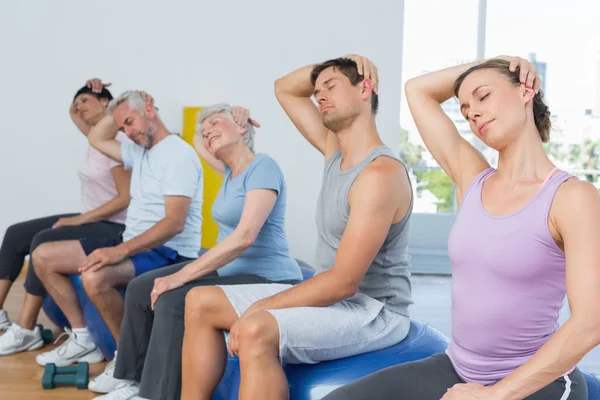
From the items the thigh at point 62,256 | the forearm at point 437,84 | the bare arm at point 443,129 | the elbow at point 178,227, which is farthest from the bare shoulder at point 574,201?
the thigh at point 62,256

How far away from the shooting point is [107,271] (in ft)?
8.89

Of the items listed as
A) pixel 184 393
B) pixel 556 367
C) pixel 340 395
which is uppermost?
pixel 556 367

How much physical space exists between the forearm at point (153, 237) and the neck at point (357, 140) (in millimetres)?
965

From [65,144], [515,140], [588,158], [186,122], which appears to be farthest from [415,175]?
[515,140]

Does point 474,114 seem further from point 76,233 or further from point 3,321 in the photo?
point 3,321

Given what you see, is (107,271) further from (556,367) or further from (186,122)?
(186,122)

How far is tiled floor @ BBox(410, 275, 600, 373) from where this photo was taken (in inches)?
125

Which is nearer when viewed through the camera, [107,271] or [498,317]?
[498,317]

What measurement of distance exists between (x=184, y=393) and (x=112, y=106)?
4.65ft

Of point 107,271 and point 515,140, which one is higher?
point 515,140

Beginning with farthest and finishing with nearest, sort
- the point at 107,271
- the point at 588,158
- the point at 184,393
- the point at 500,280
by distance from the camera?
the point at 588,158, the point at 107,271, the point at 184,393, the point at 500,280

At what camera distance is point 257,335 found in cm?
165

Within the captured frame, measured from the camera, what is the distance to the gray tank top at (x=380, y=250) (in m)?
1.88

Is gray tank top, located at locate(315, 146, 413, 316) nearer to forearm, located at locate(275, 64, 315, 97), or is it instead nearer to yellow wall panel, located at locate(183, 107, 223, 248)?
forearm, located at locate(275, 64, 315, 97)
